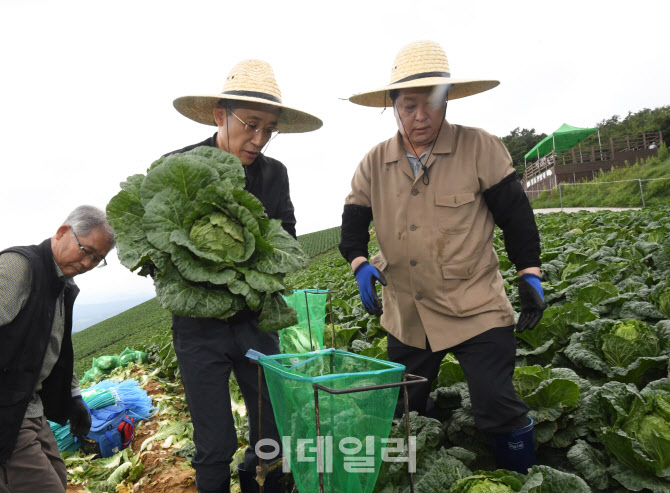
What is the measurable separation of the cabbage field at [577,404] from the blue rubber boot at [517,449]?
0.13 m

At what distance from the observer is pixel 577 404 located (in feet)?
8.29

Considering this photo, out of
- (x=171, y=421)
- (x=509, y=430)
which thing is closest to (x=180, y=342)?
(x=509, y=430)

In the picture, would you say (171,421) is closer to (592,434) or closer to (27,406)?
(27,406)

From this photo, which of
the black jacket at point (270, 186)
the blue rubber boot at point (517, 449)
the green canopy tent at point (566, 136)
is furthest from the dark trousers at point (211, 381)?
the green canopy tent at point (566, 136)

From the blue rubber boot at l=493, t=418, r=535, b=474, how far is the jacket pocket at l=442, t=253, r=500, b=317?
545 millimetres

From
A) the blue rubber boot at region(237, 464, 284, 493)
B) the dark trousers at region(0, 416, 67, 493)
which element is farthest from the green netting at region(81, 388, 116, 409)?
the blue rubber boot at region(237, 464, 284, 493)

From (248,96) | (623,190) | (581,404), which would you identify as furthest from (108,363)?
(623,190)

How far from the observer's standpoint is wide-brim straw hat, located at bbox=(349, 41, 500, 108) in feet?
7.47

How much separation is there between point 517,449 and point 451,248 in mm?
914

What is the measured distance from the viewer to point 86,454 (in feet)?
13.5

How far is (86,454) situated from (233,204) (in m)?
3.41

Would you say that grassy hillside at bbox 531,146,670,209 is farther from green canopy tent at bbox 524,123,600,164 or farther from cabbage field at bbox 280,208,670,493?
cabbage field at bbox 280,208,670,493

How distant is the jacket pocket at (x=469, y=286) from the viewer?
2.24m

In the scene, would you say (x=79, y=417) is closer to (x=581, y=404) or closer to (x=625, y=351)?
(x=581, y=404)
